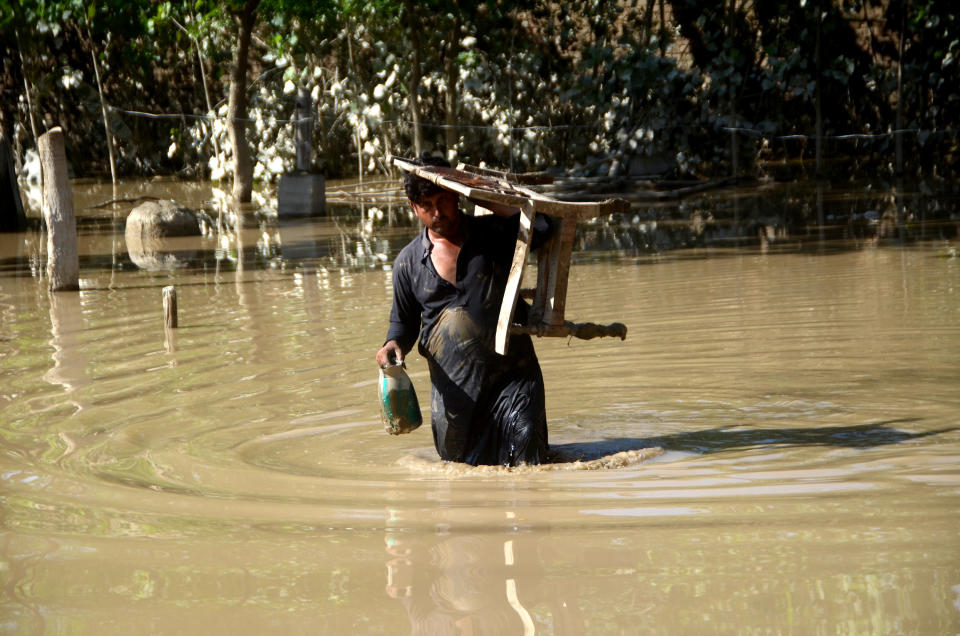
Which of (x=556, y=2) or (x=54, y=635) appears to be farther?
(x=556, y=2)

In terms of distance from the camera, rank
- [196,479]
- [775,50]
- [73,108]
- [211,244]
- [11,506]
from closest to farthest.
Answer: [11,506], [196,479], [211,244], [775,50], [73,108]

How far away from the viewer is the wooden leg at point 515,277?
439 centimetres

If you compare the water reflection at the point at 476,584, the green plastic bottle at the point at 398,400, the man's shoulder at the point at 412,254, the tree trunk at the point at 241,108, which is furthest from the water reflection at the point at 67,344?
the tree trunk at the point at 241,108

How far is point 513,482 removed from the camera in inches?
179

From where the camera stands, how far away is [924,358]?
6.63m

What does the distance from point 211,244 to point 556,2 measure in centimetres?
913

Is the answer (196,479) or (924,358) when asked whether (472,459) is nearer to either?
(196,479)

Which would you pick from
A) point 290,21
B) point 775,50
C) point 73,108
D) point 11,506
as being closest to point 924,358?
point 11,506

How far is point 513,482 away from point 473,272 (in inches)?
33.6

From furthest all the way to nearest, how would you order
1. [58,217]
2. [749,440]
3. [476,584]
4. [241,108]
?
[241,108], [58,217], [749,440], [476,584]

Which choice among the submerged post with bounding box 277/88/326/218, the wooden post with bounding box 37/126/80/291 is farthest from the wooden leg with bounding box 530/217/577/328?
the submerged post with bounding box 277/88/326/218

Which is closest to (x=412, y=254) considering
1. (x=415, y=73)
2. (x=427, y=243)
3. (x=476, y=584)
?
(x=427, y=243)

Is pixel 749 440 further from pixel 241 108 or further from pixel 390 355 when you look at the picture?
pixel 241 108

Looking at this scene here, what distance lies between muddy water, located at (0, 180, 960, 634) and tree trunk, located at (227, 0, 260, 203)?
9.39 metres
